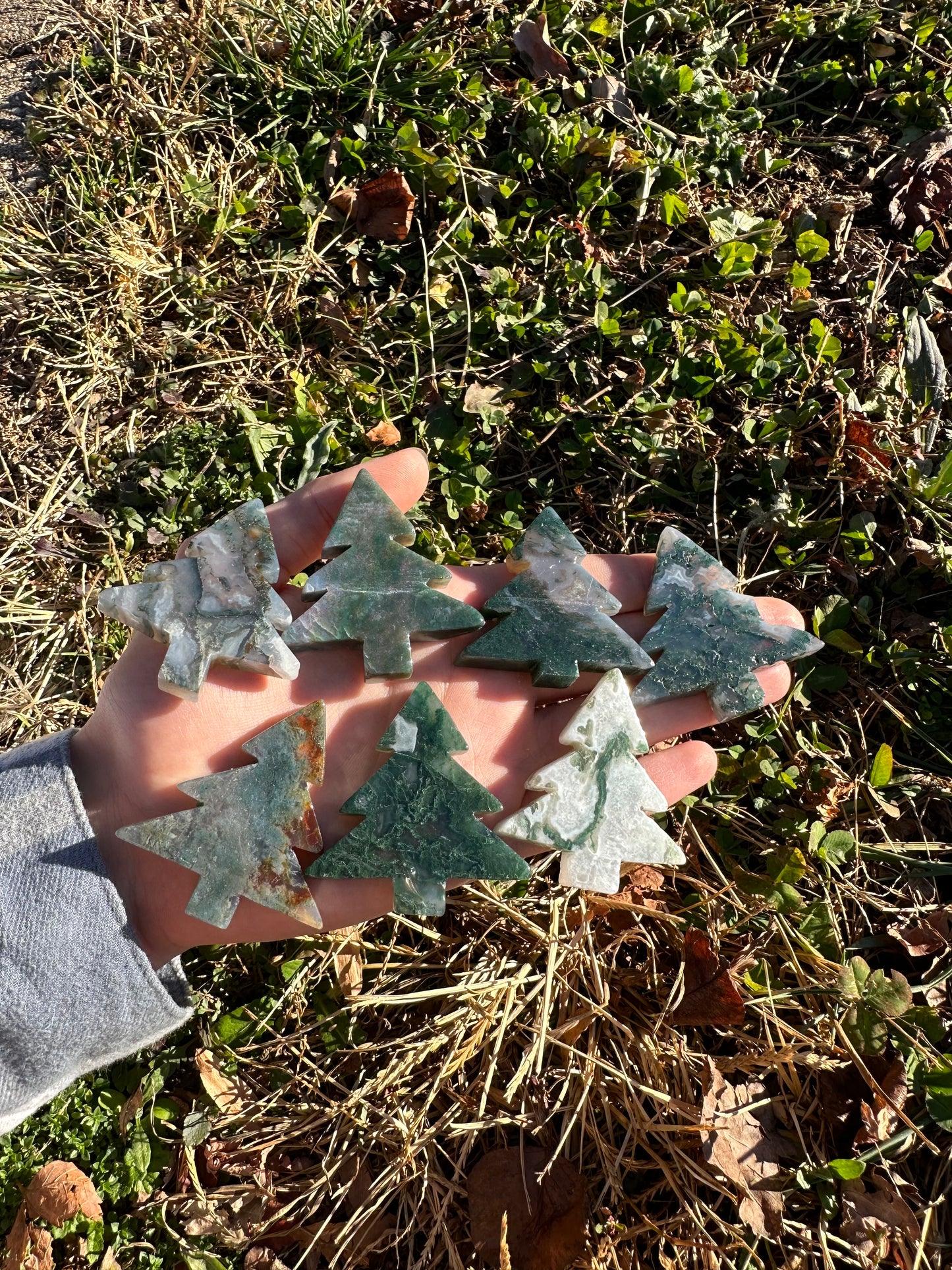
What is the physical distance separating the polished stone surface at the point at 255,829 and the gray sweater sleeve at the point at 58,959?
0.16 metres

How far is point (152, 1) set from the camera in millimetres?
3561

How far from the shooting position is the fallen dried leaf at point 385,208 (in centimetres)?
327

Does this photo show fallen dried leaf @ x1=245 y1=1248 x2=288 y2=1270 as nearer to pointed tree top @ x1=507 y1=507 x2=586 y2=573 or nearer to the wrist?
the wrist

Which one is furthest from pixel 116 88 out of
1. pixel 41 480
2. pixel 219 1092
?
pixel 219 1092

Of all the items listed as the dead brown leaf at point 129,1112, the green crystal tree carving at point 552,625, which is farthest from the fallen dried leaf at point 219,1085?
the green crystal tree carving at point 552,625

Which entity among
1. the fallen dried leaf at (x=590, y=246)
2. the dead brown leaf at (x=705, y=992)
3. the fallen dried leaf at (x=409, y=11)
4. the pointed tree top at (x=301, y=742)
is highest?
the fallen dried leaf at (x=409, y=11)

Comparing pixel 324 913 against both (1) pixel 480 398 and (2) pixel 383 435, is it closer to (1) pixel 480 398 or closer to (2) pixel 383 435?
(2) pixel 383 435

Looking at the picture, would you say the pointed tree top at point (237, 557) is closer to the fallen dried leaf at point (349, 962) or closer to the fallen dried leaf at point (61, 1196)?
the fallen dried leaf at point (349, 962)

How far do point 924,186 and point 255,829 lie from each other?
3.08m

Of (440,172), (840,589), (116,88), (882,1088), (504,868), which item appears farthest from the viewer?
(116,88)

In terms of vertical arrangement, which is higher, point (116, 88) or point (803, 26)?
point (803, 26)

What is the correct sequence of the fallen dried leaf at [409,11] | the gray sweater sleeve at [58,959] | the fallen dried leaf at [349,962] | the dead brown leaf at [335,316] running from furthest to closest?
the fallen dried leaf at [409,11], the dead brown leaf at [335,316], the fallen dried leaf at [349,962], the gray sweater sleeve at [58,959]

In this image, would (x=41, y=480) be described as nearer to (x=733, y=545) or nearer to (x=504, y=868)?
(x=504, y=868)

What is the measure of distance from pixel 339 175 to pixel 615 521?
5.16 feet
